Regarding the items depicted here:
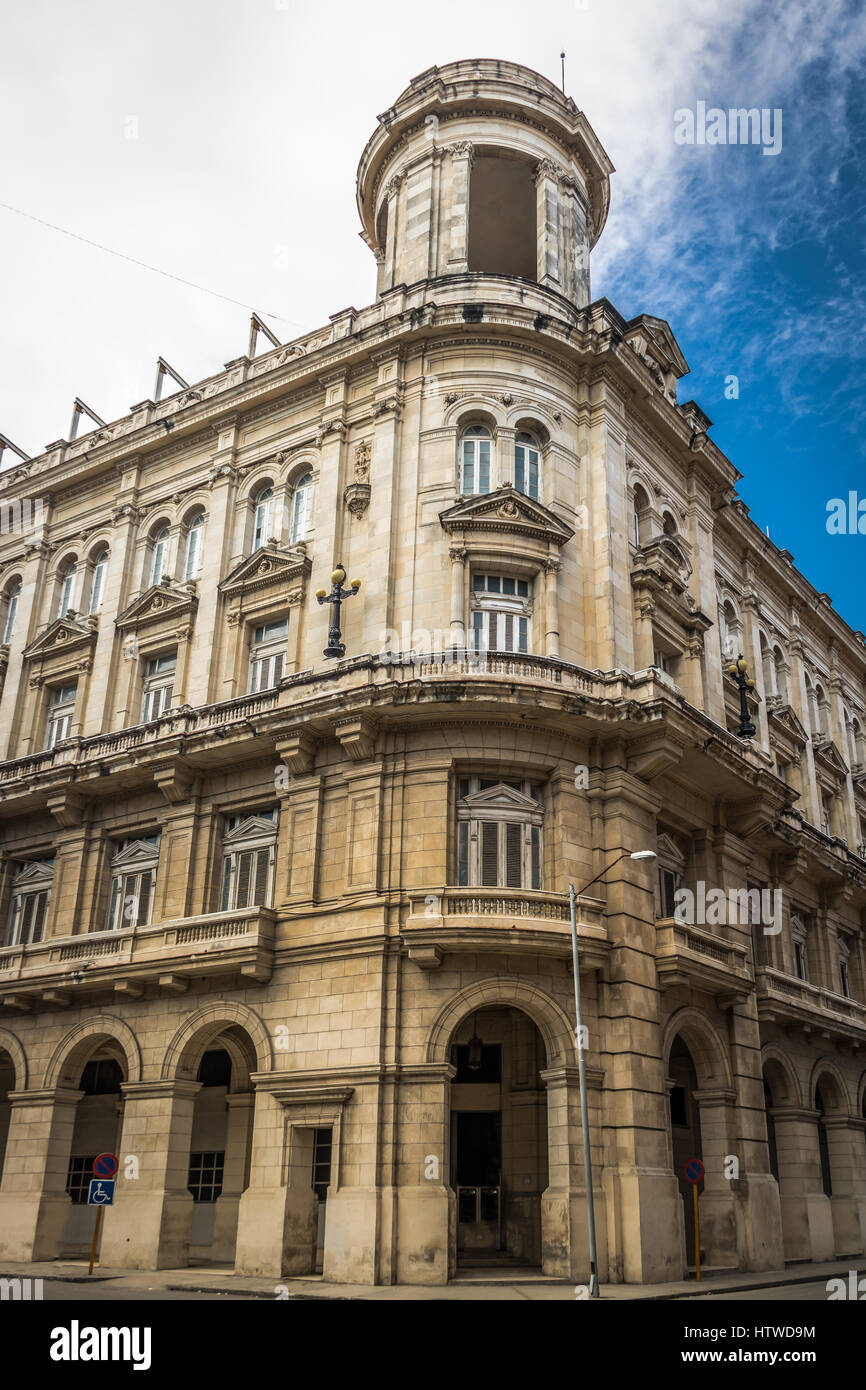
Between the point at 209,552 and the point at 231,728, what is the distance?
8787mm

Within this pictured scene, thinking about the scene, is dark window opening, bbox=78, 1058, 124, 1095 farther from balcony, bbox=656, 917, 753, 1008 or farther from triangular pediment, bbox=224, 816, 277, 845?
balcony, bbox=656, 917, 753, 1008

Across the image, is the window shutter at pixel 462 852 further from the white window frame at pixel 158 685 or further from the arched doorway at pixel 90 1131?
the arched doorway at pixel 90 1131

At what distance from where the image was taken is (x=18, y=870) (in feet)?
128

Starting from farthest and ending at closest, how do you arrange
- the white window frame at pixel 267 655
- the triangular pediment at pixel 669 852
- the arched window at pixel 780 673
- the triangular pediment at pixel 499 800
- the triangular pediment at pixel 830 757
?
the triangular pediment at pixel 830 757, the arched window at pixel 780 673, the white window frame at pixel 267 655, the triangular pediment at pixel 669 852, the triangular pediment at pixel 499 800

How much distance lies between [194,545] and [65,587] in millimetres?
7019

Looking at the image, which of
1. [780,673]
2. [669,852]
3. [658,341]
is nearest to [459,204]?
[658,341]

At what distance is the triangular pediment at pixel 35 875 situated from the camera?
37.8 metres

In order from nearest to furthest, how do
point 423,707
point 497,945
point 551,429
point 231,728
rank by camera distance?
point 497,945 → point 423,707 → point 231,728 → point 551,429

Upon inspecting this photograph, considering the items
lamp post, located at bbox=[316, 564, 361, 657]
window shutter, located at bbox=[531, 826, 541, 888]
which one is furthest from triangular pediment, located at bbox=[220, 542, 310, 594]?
window shutter, located at bbox=[531, 826, 541, 888]

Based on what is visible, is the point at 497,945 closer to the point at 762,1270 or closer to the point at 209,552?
the point at 762,1270

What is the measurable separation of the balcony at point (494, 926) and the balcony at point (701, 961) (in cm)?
229

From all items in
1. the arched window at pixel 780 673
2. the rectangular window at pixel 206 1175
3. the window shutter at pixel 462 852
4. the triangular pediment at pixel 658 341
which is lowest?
the rectangular window at pixel 206 1175

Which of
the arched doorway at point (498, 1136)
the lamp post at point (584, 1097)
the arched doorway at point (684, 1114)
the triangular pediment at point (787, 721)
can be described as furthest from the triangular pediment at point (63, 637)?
the triangular pediment at point (787, 721)

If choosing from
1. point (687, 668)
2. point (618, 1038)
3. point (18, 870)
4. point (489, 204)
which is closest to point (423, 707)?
point (618, 1038)
